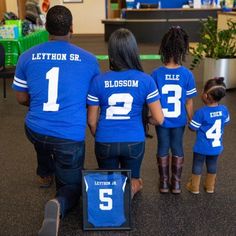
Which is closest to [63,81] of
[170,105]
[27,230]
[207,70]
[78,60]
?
[78,60]

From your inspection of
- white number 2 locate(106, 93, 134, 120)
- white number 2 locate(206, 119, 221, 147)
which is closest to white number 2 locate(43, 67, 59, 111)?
white number 2 locate(106, 93, 134, 120)

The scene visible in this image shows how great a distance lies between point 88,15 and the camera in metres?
13.4

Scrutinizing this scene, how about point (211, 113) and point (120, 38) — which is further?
point (211, 113)

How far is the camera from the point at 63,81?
6.56 feet

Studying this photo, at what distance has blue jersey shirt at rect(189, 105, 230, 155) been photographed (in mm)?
2281

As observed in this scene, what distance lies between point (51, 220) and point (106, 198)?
0.34m

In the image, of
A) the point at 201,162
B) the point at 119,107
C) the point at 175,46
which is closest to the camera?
the point at 119,107

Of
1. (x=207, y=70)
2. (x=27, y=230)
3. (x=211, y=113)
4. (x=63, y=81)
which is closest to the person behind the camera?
(x=63, y=81)

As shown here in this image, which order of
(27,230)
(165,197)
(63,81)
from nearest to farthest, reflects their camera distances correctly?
(63,81) → (27,230) → (165,197)

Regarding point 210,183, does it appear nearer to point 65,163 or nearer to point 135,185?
point 135,185

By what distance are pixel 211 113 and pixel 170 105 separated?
0.26 metres

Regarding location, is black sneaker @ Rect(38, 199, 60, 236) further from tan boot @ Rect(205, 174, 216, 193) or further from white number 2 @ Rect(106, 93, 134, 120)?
tan boot @ Rect(205, 174, 216, 193)

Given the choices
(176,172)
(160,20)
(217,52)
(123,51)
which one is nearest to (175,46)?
(123,51)

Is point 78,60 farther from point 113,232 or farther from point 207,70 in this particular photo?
point 207,70
